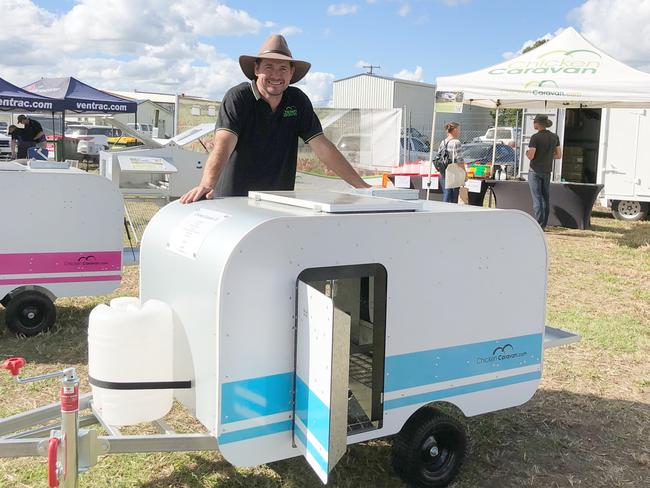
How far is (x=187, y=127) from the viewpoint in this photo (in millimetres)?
15594

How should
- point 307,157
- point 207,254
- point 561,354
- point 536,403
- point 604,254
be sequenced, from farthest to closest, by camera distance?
point 307,157
point 604,254
point 561,354
point 536,403
point 207,254

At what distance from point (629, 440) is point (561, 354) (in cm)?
130

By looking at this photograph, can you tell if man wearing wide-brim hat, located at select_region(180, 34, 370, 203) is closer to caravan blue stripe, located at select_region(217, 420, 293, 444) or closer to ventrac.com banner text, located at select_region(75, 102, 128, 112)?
caravan blue stripe, located at select_region(217, 420, 293, 444)

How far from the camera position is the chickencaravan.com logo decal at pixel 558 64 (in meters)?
9.60

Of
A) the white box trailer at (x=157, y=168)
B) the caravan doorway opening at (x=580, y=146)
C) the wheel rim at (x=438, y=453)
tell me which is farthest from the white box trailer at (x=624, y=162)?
the wheel rim at (x=438, y=453)

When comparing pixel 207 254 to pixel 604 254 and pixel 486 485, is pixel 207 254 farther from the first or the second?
pixel 604 254

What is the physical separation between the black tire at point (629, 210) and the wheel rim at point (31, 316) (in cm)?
1055

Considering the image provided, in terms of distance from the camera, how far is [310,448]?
2498 millimetres

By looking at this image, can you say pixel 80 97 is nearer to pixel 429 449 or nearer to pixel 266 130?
pixel 266 130

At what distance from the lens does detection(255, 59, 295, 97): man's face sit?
3.60 metres

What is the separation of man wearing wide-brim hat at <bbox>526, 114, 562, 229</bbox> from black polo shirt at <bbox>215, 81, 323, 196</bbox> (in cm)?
714

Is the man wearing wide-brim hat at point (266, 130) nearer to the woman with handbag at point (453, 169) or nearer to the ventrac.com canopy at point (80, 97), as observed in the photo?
the woman with handbag at point (453, 169)

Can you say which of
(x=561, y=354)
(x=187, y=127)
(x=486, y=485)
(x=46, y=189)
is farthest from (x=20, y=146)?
(x=486, y=485)

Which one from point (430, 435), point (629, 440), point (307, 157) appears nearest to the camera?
point (430, 435)
